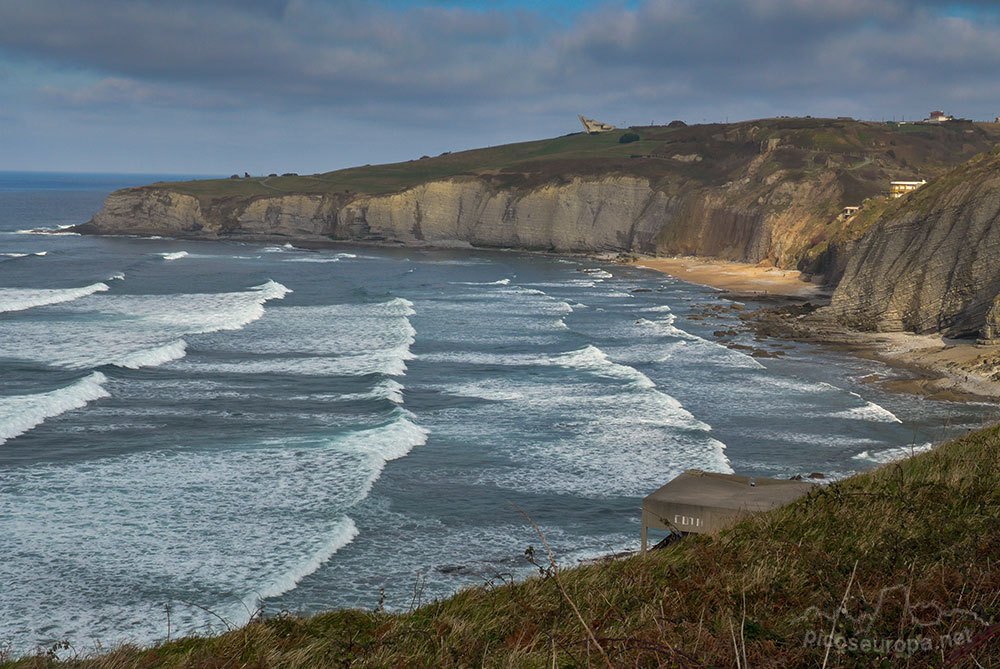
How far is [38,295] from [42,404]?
130 feet

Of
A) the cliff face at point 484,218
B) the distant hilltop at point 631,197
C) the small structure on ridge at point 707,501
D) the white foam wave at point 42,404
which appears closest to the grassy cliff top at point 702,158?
the distant hilltop at point 631,197

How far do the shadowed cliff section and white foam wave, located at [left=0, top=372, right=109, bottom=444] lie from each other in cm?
7348

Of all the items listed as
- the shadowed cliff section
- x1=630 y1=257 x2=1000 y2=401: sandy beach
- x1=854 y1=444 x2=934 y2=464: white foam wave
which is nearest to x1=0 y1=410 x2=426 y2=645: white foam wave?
x1=854 y1=444 x2=934 y2=464: white foam wave

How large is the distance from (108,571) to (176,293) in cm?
5709

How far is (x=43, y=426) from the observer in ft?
105

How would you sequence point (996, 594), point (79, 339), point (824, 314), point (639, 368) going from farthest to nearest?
point (824, 314), point (79, 339), point (639, 368), point (996, 594)

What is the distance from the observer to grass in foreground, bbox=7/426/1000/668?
5059mm

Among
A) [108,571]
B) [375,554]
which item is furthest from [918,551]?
[108,571]

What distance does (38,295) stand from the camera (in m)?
69.4

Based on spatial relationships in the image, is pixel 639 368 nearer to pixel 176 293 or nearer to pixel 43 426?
pixel 43 426

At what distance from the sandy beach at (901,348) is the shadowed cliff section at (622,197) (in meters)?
18.0

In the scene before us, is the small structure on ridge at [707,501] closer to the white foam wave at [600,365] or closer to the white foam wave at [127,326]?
the white foam wave at [600,365]
